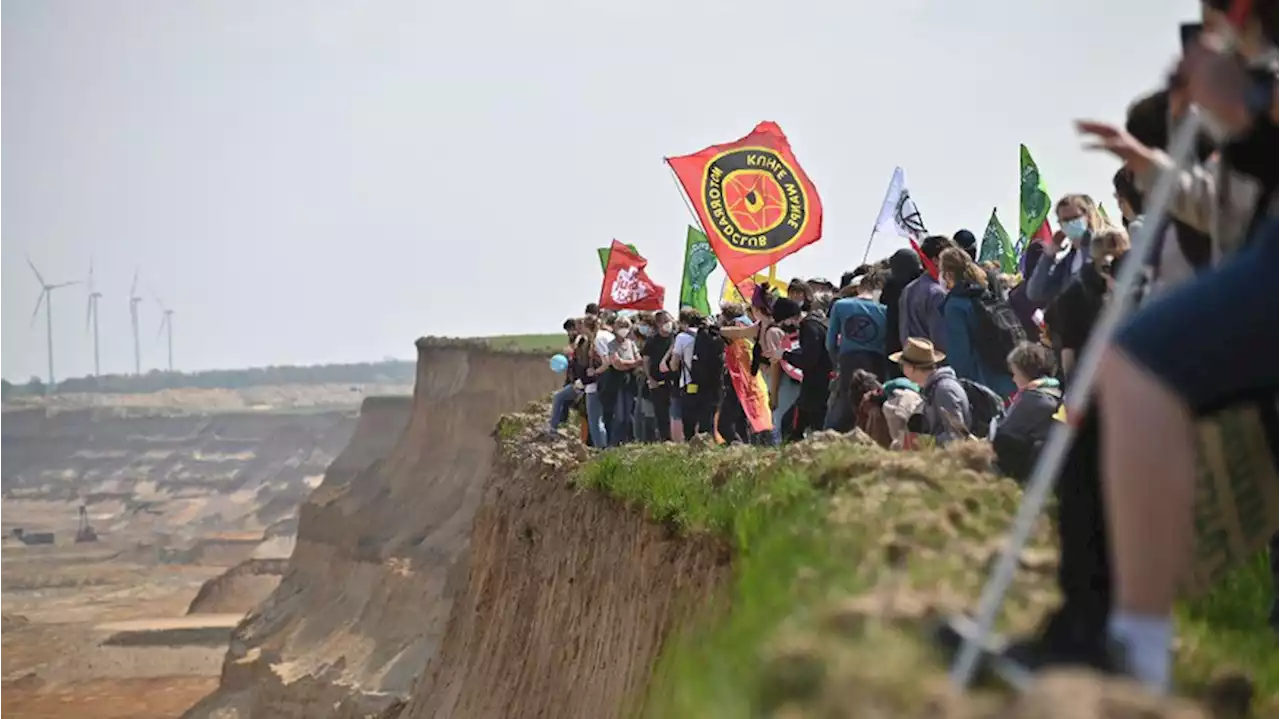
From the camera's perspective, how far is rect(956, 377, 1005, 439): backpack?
1021cm

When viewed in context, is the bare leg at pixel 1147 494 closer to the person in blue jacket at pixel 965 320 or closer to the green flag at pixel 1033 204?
the person in blue jacket at pixel 965 320

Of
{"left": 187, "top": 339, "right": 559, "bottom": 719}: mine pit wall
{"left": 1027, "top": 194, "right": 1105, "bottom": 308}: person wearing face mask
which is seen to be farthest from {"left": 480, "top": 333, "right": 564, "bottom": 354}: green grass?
{"left": 1027, "top": 194, "right": 1105, "bottom": 308}: person wearing face mask

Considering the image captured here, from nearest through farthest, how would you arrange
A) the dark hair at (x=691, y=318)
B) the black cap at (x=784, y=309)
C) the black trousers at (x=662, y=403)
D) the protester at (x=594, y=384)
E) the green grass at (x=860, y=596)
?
the green grass at (x=860, y=596) → the black cap at (x=784, y=309) → the dark hair at (x=691, y=318) → the black trousers at (x=662, y=403) → the protester at (x=594, y=384)

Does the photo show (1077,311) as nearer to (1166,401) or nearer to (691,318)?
(1166,401)

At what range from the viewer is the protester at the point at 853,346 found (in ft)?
40.5

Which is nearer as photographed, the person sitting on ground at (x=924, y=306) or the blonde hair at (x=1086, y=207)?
the blonde hair at (x=1086, y=207)

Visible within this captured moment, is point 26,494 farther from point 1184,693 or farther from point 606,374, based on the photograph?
point 1184,693

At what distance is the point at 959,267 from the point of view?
1074cm

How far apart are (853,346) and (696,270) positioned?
50.6ft

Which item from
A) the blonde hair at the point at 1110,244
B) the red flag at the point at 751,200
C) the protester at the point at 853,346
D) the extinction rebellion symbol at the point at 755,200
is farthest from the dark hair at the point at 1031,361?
the extinction rebellion symbol at the point at 755,200

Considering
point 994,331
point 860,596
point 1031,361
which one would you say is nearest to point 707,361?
point 994,331

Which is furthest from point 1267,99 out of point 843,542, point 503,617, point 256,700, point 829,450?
point 256,700

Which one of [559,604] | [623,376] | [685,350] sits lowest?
[559,604]

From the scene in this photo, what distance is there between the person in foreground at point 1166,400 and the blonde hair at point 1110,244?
3.57 meters
